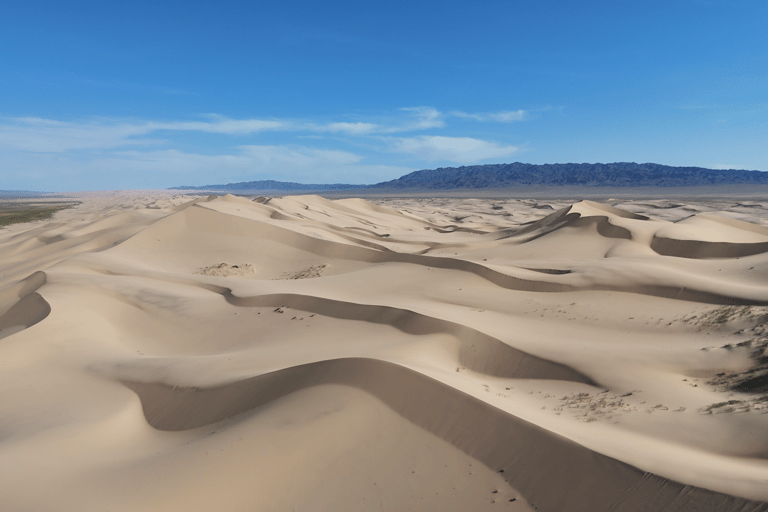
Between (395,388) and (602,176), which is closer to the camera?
(395,388)

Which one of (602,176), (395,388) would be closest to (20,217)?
(395,388)

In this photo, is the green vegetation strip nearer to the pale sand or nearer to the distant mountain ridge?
the pale sand

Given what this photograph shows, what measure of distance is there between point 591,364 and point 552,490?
2.28m

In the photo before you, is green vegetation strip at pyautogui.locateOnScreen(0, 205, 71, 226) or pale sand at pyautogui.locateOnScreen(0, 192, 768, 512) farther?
green vegetation strip at pyautogui.locateOnScreen(0, 205, 71, 226)

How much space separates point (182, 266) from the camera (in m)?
11.4

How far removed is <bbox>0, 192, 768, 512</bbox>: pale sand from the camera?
2.62 meters

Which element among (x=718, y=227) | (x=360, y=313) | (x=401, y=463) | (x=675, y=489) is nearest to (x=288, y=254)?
(x=360, y=313)

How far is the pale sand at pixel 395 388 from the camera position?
2625 millimetres

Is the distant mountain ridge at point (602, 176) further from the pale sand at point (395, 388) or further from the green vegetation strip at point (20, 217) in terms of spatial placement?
the pale sand at point (395, 388)

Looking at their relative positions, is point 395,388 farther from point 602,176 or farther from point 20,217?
point 602,176

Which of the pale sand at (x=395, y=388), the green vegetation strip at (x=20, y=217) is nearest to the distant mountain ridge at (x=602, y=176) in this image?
the green vegetation strip at (x=20, y=217)

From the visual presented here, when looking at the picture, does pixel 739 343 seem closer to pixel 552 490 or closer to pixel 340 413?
→ pixel 552 490

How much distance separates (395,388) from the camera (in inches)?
136

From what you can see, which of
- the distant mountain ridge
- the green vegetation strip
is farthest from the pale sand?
the distant mountain ridge
